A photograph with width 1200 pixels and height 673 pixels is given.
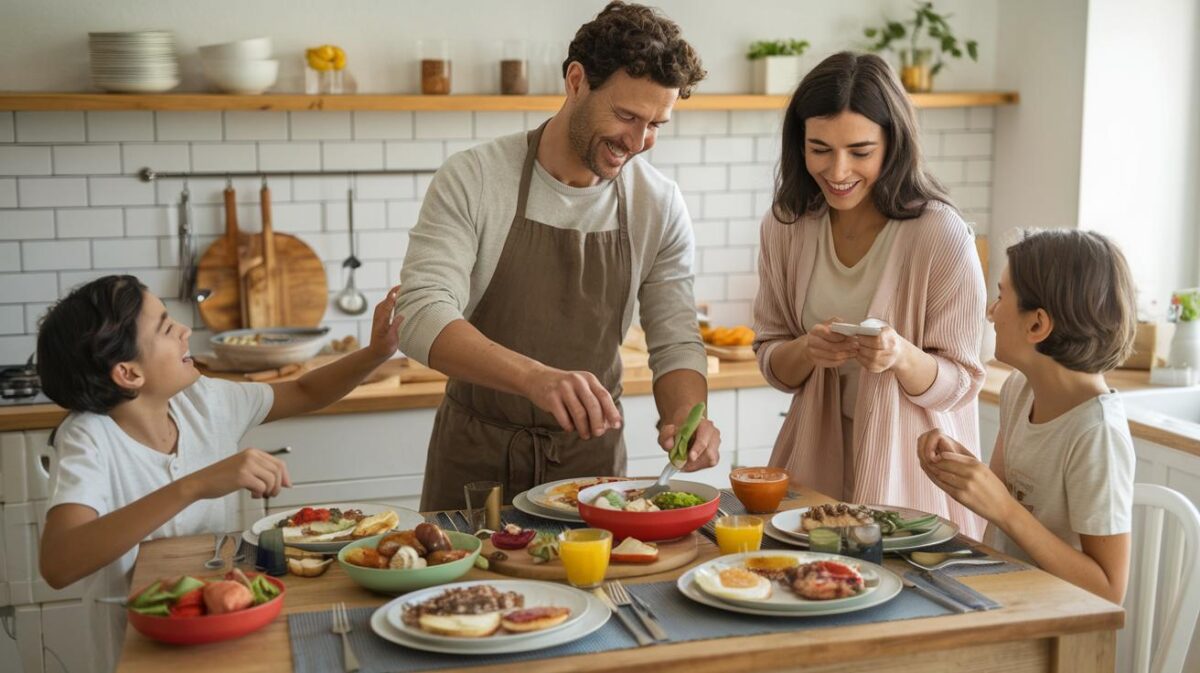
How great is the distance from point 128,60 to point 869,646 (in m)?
2.99

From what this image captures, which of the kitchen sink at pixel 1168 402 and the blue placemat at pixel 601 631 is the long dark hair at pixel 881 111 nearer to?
the blue placemat at pixel 601 631

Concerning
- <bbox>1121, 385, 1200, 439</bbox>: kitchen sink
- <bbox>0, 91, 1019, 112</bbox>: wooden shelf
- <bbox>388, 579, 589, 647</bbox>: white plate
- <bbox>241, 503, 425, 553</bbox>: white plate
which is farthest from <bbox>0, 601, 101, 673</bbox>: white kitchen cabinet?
<bbox>1121, 385, 1200, 439</bbox>: kitchen sink

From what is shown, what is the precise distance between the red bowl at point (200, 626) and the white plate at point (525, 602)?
0.61 ft

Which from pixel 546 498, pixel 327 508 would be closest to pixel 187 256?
pixel 327 508

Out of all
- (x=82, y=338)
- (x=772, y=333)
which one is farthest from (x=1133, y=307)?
(x=82, y=338)

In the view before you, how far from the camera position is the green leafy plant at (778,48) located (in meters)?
4.36

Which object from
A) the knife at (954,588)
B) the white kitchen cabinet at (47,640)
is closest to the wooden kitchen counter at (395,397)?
the white kitchen cabinet at (47,640)

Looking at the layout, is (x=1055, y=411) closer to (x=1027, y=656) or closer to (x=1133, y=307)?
(x=1133, y=307)

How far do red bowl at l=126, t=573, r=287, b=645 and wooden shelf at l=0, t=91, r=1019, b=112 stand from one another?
2.40 meters

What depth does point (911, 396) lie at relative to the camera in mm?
2553

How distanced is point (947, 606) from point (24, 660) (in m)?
2.76

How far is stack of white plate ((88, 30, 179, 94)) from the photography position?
374 cm

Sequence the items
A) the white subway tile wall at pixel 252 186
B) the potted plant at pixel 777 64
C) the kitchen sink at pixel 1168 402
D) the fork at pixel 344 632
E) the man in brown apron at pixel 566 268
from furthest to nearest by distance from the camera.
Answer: the potted plant at pixel 777 64 < the white subway tile wall at pixel 252 186 < the kitchen sink at pixel 1168 402 < the man in brown apron at pixel 566 268 < the fork at pixel 344 632

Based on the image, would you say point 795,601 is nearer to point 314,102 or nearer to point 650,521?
point 650,521
